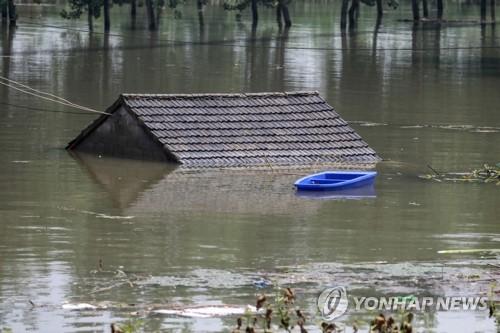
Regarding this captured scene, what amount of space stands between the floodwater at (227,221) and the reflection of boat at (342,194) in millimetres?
121

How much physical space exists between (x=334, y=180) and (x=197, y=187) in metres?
1.72

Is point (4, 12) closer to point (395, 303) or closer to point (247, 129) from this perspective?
point (247, 129)

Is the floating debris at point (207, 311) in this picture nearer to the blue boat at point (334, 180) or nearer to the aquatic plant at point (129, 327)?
the aquatic plant at point (129, 327)

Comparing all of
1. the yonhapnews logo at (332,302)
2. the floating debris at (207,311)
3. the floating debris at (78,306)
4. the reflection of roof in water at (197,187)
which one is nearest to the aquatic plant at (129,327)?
the floating debris at (207,311)

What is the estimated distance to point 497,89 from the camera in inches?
1368

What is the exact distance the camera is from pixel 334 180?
18.1 m

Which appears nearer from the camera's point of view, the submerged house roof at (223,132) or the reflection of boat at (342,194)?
the reflection of boat at (342,194)

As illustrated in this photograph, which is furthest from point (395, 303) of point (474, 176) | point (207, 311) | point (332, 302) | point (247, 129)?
point (247, 129)

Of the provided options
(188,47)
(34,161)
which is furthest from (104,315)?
(188,47)

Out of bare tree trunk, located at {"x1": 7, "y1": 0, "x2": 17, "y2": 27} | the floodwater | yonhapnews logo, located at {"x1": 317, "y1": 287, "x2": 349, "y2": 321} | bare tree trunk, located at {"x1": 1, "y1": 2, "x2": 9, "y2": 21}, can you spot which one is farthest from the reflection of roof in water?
bare tree trunk, located at {"x1": 1, "y1": 2, "x2": 9, "y2": 21}

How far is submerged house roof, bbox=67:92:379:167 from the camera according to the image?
19.7 meters

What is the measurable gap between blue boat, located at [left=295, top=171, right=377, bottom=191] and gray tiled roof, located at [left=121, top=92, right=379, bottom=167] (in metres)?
1.59

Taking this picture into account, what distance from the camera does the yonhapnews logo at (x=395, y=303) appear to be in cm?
1077

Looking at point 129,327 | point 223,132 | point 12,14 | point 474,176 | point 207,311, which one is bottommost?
point 474,176
